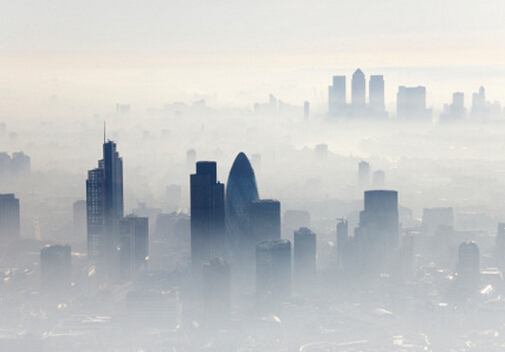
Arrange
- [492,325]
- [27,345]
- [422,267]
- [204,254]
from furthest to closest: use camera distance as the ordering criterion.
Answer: [422,267]
[204,254]
[492,325]
[27,345]

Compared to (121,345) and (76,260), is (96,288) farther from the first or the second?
(121,345)

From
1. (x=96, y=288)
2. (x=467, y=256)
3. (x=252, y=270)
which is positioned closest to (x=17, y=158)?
(x=96, y=288)

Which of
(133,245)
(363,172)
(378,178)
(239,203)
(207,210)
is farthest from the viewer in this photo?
(363,172)

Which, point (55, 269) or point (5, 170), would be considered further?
point (5, 170)

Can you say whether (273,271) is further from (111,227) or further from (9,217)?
(9,217)

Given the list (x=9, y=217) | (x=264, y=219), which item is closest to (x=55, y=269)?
(x=9, y=217)

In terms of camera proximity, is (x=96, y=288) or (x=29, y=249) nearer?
(x=96, y=288)

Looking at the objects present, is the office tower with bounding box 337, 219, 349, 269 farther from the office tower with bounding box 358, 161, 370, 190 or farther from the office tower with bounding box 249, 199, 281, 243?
the office tower with bounding box 358, 161, 370, 190
